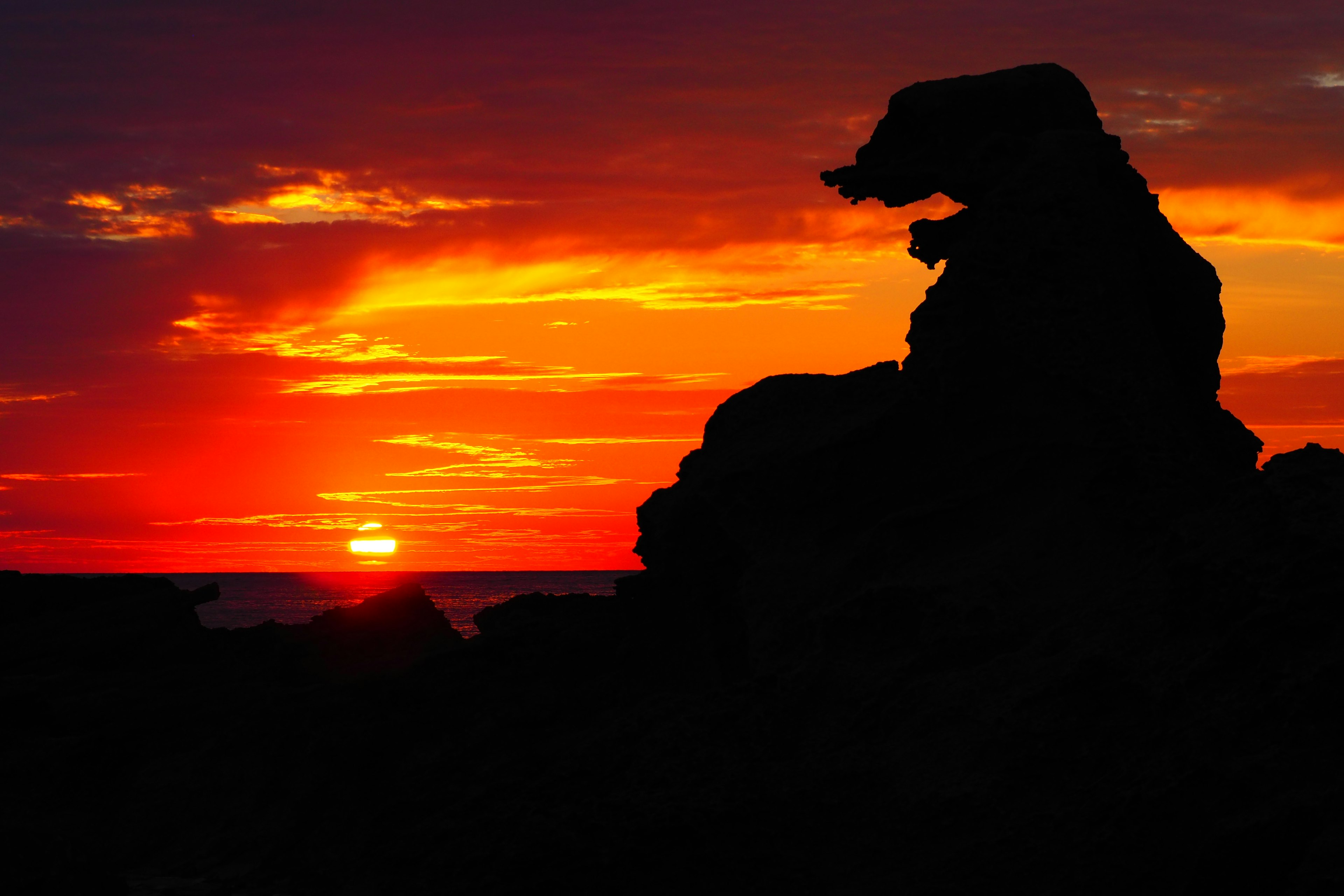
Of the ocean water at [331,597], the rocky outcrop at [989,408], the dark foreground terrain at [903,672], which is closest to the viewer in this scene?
the dark foreground terrain at [903,672]

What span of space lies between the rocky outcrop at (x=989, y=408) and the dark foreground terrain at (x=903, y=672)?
0.04 meters

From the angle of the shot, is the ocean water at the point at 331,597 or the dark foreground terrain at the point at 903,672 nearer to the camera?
the dark foreground terrain at the point at 903,672

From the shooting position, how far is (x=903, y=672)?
A: 37.4 ft

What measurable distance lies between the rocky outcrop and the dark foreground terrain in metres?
0.04

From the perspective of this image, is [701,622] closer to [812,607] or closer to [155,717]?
[812,607]

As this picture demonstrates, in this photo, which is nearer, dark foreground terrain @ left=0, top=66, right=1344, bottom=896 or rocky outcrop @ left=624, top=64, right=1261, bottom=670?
dark foreground terrain @ left=0, top=66, right=1344, bottom=896

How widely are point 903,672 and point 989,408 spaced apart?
143 inches

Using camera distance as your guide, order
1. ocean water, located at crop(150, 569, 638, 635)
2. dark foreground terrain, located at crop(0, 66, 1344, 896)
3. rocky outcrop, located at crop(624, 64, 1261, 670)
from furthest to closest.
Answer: ocean water, located at crop(150, 569, 638, 635) < rocky outcrop, located at crop(624, 64, 1261, 670) < dark foreground terrain, located at crop(0, 66, 1344, 896)

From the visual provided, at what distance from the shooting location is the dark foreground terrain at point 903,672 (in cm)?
909

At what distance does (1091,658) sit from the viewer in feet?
32.0

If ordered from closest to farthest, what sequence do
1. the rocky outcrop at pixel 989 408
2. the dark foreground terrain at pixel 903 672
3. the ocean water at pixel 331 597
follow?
1. the dark foreground terrain at pixel 903 672
2. the rocky outcrop at pixel 989 408
3. the ocean water at pixel 331 597

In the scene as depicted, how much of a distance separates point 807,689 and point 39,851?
6964 millimetres

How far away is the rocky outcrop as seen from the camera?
12.3 metres

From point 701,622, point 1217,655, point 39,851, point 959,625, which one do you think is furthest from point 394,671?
point 1217,655
